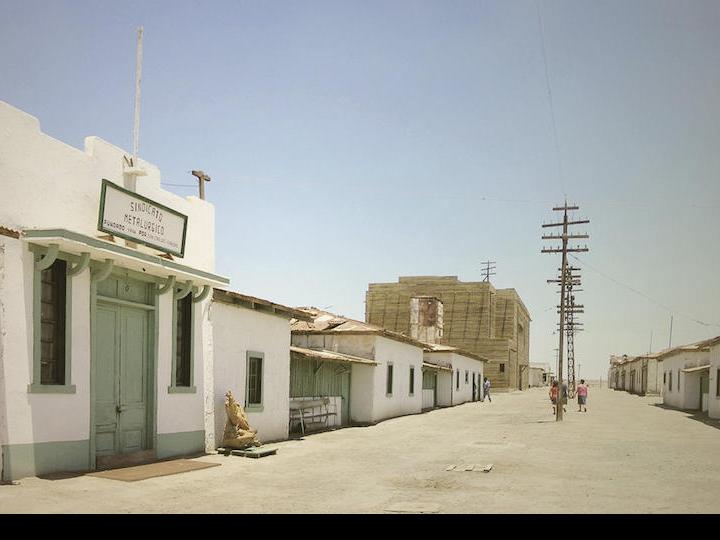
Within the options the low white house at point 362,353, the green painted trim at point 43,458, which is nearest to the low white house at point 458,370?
the low white house at point 362,353

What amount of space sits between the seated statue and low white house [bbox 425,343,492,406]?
2611 centimetres

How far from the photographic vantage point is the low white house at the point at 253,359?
16.3m

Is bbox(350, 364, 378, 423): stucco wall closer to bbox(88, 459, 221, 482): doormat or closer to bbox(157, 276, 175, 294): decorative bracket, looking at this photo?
bbox(88, 459, 221, 482): doormat

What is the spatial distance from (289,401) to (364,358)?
26.5 feet

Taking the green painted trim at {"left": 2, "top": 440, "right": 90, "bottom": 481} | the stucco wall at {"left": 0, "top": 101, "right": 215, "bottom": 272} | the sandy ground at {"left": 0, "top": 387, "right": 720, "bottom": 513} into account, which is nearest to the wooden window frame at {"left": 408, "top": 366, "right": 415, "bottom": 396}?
the sandy ground at {"left": 0, "top": 387, "right": 720, "bottom": 513}

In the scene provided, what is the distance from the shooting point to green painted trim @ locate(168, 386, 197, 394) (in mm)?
14185

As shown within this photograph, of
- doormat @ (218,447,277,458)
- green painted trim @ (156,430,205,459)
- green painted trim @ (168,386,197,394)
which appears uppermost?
green painted trim @ (168,386,197,394)

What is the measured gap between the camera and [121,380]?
42.2ft

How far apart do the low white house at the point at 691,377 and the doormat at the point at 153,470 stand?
32786 mm

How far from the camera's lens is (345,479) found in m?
12.4

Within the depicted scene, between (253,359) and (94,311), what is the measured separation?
6.55 meters

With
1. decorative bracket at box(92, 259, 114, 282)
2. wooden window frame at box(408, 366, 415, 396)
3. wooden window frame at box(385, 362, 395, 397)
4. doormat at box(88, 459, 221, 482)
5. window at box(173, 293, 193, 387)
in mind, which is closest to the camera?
doormat at box(88, 459, 221, 482)
